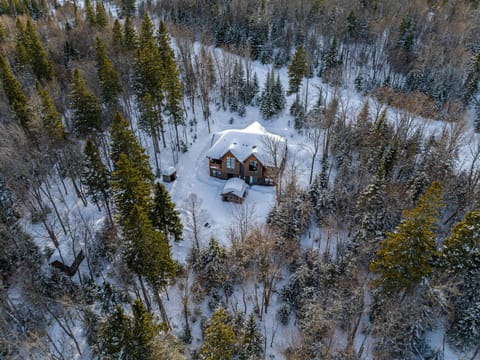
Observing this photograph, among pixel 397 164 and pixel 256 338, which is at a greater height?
pixel 397 164

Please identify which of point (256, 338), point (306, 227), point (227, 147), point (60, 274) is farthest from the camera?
point (227, 147)

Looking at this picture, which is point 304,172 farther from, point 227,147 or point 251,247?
point 251,247

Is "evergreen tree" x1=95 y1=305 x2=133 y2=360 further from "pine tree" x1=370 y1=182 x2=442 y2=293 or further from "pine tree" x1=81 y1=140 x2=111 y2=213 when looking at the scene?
"pine tree" x1=370 y1=182 x2=442 y2=293

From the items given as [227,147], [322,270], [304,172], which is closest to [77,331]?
[322,270]

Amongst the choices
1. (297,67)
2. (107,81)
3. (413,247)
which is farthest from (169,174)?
(297,67)

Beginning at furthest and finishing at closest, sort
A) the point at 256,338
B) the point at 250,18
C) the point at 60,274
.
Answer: the point at 250,18, the point at 60,274, the point at 256,338

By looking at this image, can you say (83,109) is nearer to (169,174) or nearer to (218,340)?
(169,174)

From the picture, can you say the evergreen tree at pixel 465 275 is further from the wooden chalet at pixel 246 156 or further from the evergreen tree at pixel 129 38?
the evergreen tree at pixel 129 38
